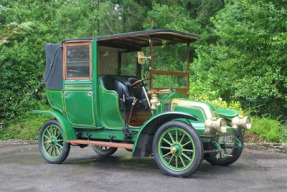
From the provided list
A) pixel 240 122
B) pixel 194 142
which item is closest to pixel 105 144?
pixel 194 142

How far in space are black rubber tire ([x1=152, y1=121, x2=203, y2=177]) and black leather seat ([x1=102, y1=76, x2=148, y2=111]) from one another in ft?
3.06

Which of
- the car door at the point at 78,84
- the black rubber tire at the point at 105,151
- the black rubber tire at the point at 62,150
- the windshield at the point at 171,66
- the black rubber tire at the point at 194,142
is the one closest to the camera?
the black rubber tire at the point at 194,142

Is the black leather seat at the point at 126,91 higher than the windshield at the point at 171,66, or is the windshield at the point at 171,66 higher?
the windshield at the point at 171,66

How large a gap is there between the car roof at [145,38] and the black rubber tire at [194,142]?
1486 mm

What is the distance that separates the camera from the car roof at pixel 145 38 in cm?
663

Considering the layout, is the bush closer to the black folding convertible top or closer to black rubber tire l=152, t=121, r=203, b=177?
the black folding convertible top

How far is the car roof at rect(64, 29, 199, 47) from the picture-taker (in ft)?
21.8

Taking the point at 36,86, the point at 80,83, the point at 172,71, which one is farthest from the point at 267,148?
the point at 36,86

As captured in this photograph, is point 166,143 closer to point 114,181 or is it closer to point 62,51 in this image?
point 114,181

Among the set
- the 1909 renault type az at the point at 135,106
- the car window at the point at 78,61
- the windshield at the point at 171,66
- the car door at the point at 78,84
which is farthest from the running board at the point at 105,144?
the car window at the point at 78,61

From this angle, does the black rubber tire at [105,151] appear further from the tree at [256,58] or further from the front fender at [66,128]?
the tree at [256,58]

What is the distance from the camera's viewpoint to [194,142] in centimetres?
592

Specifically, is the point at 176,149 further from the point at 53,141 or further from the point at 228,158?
the point at 53,141

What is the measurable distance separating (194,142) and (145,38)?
7.45ft
